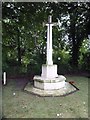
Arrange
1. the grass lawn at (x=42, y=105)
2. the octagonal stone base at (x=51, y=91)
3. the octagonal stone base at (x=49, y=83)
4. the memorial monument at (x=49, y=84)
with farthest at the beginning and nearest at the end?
1. the octagonal stone base at (x=49, y=83)
2. the memorial monument at (x=49, y=84)
3. the octagonal stone base at (x=51, y=91)
4. the grass lawn at (x=42, y=105)

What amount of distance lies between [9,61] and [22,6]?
10.9ft

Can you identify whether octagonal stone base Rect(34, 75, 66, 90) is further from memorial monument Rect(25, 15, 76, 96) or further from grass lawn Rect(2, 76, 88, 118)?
grass lawn Rect(2, 76, 88, 118)

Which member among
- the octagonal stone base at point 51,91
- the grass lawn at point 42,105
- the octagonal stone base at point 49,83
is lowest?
the grass lawn at point 42,105

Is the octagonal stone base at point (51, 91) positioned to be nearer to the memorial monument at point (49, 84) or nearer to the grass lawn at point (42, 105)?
the memorial monument at point (49, 84)

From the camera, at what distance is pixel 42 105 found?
674 cm

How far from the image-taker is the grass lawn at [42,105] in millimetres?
5902

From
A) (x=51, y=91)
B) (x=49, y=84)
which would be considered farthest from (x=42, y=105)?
(x=49, y=84)

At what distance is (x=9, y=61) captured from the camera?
42.5 ft

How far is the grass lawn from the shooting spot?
19.4ft

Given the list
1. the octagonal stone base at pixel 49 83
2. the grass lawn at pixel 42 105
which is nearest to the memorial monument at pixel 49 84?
the octagonal stone base at pixel 49 83

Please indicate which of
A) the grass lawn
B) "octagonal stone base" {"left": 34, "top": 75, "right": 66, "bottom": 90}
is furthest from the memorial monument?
the grass lawn

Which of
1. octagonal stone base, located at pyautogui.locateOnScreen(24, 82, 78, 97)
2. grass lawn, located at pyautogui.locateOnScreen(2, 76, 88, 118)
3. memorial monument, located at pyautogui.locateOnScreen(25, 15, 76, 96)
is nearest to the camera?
grass lawn, located at pyautogui.locateOnScreen(2, 76, 88, 118)

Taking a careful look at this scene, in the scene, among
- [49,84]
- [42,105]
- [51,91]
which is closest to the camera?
[42,105]

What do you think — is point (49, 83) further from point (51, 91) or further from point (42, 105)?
point (42, 105)
